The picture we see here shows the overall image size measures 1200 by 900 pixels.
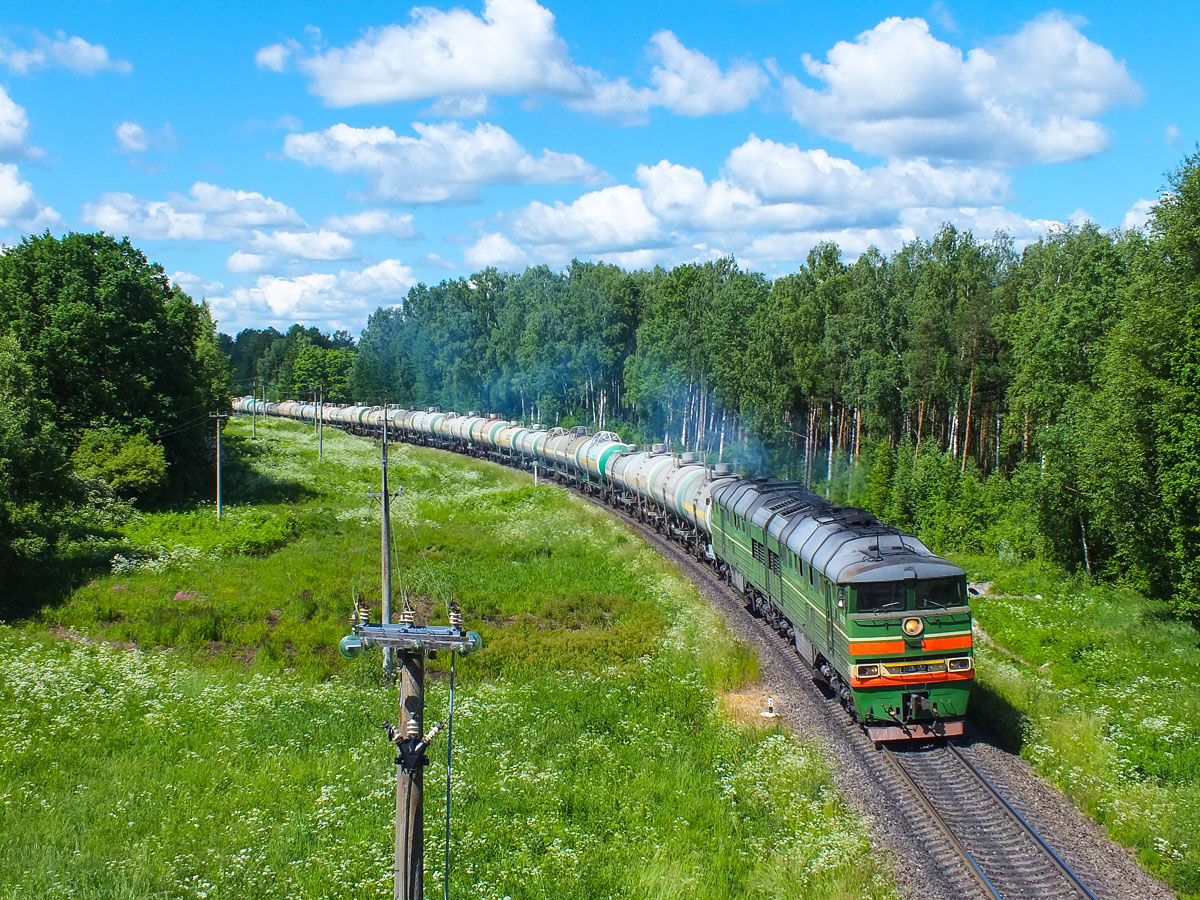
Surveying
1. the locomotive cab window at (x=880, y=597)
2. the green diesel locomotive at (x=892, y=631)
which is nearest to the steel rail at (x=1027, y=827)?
the green diesel locomotive at (x=892, y=631)

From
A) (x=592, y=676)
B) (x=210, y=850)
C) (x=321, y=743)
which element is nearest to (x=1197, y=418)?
(x=592, y=676)

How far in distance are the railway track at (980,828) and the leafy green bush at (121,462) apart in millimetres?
37608

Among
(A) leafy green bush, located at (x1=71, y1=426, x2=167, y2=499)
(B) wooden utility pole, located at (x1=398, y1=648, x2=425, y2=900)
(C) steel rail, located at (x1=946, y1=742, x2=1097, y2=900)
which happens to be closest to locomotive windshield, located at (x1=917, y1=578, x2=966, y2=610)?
(C) steel rail, located at (x1=946, y1=742, x2=1097, y2=900)

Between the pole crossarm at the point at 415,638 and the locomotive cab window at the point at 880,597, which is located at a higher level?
the pole crossarm at the point at 415,638

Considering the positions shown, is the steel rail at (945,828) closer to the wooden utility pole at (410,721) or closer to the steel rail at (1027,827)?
the steel rail at (1027,827)

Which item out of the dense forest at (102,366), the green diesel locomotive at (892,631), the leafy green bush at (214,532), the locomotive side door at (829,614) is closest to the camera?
the green diesel locomotive at (892,631)

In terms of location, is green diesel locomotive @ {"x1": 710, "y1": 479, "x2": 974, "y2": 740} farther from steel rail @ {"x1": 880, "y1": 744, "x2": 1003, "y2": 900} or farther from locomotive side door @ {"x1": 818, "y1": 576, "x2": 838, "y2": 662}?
steel rail @ {"x1": 880, "y1": 744, "x2": 1003, "y2": 900}

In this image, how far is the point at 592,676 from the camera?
76.6 ft

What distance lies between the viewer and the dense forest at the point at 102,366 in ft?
137

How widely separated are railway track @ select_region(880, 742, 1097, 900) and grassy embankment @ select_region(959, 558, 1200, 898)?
1403 millimetres

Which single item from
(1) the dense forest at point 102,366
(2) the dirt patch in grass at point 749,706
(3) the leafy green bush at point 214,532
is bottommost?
(2) the dirt patch in grass at point 749,706

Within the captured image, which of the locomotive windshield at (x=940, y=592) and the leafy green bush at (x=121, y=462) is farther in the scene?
the leafy green bush at (x=121, y=462)

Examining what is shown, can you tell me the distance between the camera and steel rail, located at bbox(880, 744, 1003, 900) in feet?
41.6

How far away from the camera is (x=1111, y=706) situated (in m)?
18.7
